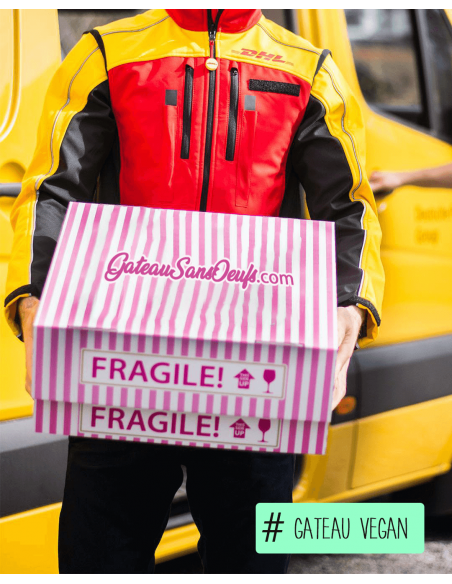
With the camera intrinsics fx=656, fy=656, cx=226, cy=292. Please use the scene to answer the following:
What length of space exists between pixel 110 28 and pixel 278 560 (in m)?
0.99

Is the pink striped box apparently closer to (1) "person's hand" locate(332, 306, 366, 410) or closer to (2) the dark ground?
(1) "person's hand" locate(332, 306, 366, 410)

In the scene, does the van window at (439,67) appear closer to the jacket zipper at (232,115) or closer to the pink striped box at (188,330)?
the jacket zipper at (232,115)

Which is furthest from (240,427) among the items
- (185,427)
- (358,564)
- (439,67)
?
(439,67)

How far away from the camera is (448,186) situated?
2.02 m

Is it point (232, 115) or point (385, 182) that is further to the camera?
point (385, 182)

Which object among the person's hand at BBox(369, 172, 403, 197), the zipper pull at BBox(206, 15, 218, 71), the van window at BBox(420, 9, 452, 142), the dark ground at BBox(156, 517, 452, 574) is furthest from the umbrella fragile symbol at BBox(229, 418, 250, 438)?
the van window at BBox(420, 9, 452, 142)

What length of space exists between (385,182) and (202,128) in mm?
913

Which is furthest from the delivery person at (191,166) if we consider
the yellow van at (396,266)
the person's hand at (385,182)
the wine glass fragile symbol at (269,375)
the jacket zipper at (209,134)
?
the person's hand at (385,182)

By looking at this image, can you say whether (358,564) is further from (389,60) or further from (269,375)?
(389,60)

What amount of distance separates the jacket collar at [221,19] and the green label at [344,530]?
88 cm

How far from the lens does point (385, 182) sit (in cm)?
189
